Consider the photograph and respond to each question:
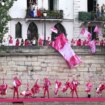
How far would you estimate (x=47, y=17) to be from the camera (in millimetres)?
63219

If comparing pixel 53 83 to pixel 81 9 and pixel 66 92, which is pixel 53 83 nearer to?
pixel 66 92

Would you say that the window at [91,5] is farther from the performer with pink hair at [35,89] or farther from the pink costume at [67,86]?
the performer with pink hair at [35,89]

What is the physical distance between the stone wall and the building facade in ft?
35.0

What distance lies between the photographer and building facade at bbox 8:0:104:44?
62.7 metres

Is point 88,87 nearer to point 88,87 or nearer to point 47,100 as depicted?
point 88,87

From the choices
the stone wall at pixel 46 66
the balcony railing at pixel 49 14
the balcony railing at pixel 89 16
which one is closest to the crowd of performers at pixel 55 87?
the stone wall at pixel 46 66

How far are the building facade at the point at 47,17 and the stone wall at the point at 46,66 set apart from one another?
10.7 metres

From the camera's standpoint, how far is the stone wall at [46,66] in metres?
51.4

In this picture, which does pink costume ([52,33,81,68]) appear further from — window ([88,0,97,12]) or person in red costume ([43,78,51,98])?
window ([88,0,97,12])

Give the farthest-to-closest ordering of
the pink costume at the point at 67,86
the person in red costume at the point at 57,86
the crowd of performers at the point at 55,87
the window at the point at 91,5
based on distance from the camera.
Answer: the window at the point at 91,5, the pink costume at the point at 67,86, the person in red costume at the point at 57,86, the crowd of performers at the point at 55,87

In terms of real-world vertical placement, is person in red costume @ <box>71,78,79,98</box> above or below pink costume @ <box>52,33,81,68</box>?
below

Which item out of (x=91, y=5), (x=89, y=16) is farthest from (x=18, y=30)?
(x=91, y=5)

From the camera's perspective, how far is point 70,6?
6450 centimetres

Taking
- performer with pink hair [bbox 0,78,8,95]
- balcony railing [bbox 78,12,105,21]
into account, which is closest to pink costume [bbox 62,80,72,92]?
performer with pink hair [bbox 0,78,8,95]
